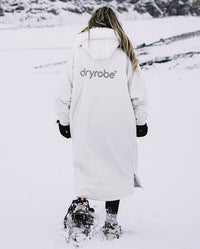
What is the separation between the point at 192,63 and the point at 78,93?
8885 mm

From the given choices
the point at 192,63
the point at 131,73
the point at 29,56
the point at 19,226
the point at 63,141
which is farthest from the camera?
the point at 29,56

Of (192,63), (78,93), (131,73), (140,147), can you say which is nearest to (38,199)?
(78,93)

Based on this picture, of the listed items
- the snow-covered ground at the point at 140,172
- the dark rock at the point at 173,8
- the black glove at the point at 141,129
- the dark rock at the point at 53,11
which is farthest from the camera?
the dark rock at the point at 173,8

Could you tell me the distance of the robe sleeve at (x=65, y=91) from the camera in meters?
2.26

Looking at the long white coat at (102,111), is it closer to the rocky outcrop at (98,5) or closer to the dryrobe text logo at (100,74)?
the dryrobe text logo at (100,74)

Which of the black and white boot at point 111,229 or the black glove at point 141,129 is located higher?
the black glove at point 141,129

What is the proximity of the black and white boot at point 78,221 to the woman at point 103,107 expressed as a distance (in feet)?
0.49

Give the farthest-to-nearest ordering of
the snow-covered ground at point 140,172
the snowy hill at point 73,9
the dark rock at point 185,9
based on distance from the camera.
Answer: the dark rock at point 185,9 → the snowy hill at point 73,9 → the snow-covered ground at point 140,172

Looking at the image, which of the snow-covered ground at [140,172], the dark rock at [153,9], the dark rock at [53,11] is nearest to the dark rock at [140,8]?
the dark rock at [153,9]

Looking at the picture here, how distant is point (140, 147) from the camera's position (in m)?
4.87

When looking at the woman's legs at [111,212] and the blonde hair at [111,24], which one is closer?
the blonde hair at [111,24]

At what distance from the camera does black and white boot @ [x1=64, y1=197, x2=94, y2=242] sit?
2418 millimetres

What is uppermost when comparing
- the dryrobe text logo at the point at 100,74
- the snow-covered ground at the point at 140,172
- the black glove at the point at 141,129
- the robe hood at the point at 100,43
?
the robe hood at the point at 100,43

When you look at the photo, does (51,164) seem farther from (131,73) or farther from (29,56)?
(29,56)
